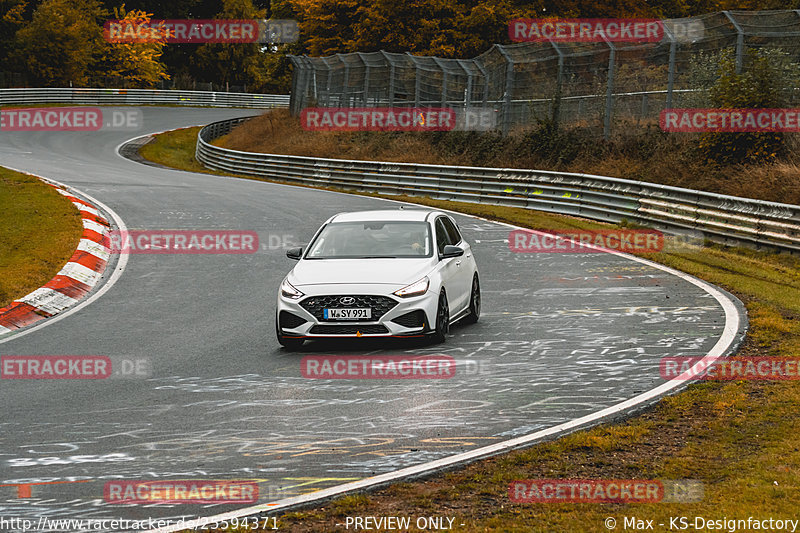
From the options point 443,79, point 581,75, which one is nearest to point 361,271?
point 581,75

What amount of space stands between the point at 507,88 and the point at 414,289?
22445mm

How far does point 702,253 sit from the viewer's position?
1992cm

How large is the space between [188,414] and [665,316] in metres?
7.07

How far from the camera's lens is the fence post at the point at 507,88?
3228 cm

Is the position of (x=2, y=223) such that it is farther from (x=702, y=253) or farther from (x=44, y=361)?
(x=702, y=253)

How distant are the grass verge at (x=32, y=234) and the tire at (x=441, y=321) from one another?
6.18 metres

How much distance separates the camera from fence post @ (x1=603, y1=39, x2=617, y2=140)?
27845mm

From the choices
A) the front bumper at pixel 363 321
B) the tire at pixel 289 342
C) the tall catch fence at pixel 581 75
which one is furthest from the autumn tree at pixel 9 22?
the front bumper at pixel 363 321

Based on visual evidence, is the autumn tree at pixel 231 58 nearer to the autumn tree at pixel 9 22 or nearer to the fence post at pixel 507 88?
the autumn tree at pixel 9 22

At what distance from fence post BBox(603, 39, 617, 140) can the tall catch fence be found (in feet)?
0.09

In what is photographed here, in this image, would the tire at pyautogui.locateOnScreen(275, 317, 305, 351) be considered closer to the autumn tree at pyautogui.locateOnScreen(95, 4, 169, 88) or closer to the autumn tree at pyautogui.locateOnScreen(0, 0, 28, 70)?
the autumn tree at pyautogui.locateOnScreen(0, 0, 28, 70)

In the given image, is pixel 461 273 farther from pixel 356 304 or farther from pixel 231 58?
pixel 231 58

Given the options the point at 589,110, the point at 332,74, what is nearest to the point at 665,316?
the point at 589,110

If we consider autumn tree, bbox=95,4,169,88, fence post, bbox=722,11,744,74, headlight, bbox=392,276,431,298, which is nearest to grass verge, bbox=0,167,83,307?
headlight, bbox=392,276,431,298
